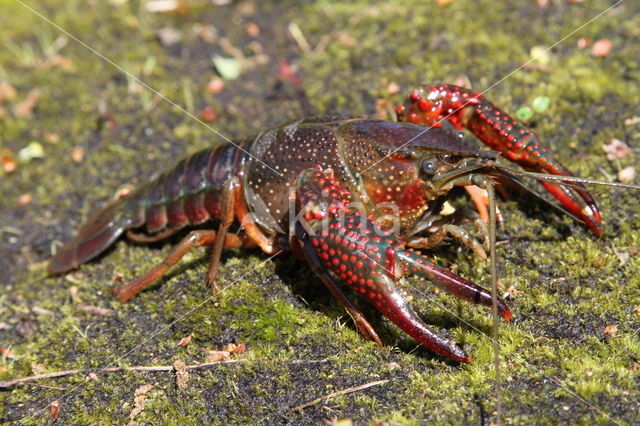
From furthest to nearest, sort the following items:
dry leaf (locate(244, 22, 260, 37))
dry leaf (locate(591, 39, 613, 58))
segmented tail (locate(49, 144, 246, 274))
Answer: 1. dry leaf (locate(244, 22, 260, 37))
2. dry leaf (locate(591, 39, 613, 58))
3. segmented tail (locate(49, 144, 246, 274))

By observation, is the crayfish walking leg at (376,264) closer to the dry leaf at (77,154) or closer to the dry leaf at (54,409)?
the dry leaf at (54,409)

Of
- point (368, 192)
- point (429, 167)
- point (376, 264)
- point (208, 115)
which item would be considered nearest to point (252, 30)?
point (208, 115)

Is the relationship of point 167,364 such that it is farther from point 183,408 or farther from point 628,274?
point 628,274

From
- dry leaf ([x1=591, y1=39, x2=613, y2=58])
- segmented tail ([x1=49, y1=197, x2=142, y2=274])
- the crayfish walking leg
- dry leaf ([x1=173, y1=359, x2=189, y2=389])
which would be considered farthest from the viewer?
dry leaf ([x1=591, y1=39, x2=613, y2=58])

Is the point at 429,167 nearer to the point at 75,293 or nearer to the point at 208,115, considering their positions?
the point at 208,115

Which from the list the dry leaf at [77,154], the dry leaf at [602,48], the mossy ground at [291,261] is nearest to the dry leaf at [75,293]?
the mossy ground at [291,261]

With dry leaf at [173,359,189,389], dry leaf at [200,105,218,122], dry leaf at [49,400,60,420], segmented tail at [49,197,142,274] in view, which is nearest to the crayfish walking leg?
dry leaf at [173,359,189,389]

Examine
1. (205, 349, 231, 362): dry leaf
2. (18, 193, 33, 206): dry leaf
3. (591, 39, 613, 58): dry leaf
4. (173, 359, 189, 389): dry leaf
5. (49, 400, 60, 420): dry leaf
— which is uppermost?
(591, 39, 613, 58): dry leaf

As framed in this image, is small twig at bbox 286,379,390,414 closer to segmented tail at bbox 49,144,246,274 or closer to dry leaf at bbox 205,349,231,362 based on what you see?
dry leaf at bbox 205,349,231,362

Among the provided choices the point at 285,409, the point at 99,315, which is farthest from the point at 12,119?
the point at 285,409
